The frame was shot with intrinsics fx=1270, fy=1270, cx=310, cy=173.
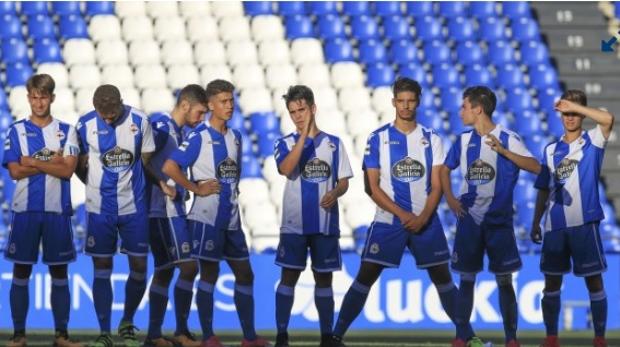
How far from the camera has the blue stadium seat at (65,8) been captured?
20016mm

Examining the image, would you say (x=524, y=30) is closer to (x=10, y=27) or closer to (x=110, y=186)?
(x=10, y=27)

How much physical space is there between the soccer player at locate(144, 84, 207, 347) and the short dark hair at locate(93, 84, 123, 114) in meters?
0.83

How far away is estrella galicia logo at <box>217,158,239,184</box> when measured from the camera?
993 cm

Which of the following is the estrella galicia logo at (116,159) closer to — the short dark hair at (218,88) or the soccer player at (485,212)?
the short dark hair at (218,88)

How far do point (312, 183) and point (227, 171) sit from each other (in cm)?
67

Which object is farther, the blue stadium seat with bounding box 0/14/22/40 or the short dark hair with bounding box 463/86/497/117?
the blue stadium seat with bounding box 0/14/22/40

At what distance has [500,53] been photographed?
2030 centimetres

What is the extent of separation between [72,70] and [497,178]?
10.5 meters

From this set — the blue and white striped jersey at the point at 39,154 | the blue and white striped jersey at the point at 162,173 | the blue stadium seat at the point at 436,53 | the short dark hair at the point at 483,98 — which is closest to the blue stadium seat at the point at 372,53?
the blue stadium seat at the point at 436,53

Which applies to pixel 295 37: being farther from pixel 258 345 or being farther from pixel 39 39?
pixel 258 345

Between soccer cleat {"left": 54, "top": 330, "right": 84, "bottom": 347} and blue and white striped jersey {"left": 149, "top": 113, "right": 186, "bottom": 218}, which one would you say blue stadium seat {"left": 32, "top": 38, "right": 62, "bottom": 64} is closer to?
blue and white striped jersey {"left": 149, "top": 113, "right": 186, "bottom": 218}

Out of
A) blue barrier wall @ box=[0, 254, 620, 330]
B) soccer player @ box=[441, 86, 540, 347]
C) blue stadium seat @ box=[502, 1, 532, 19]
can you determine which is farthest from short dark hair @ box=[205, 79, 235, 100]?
blue stadium seat @ box=[502, 1, 532, 19]

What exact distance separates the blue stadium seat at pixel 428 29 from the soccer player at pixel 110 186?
36.2 ft

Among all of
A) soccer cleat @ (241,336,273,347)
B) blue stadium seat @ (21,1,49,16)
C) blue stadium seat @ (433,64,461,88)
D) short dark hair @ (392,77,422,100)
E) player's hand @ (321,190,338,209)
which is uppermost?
blue stadium seat @ (21,1,49,16)
